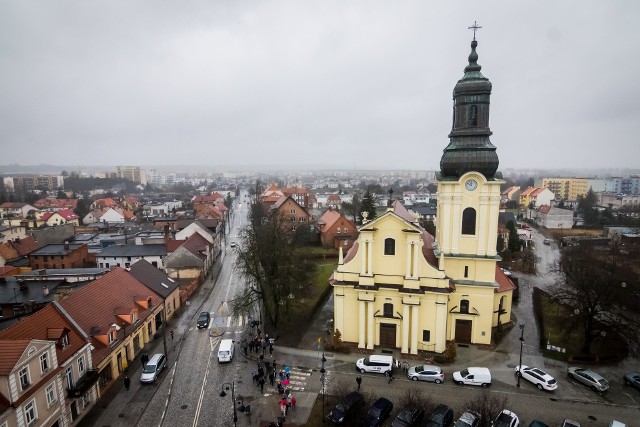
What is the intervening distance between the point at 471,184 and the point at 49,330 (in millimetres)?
29643

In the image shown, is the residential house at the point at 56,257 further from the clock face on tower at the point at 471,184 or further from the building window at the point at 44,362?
the clock face on tower at the point at 471,184

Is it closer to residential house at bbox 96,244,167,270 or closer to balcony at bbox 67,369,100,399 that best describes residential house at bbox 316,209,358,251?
residential house at bbox 96,244,167,270

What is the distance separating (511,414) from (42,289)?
38.0 m

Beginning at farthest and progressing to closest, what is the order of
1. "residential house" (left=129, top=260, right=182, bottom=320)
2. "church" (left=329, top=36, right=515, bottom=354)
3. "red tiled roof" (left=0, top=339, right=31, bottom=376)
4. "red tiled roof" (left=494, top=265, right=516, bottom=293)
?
1. "residential house" (left=129, top=260, right=182, bottom=320)
2. "red tiled roof" (left=494, top=265, right=516, bottom=293)
3. "church" (left=329, top=36, right=515, bottom=354)
4. "red tiled roof" (left=0, top=339, right=31, bottom=376)

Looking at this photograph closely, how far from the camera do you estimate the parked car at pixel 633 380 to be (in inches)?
985

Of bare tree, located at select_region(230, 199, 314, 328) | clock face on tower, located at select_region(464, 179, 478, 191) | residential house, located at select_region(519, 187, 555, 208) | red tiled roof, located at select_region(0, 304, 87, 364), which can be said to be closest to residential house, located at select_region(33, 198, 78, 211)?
bare tree, located at select_region(230, 199, 314, 328)

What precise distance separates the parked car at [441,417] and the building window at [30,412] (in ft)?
67.2

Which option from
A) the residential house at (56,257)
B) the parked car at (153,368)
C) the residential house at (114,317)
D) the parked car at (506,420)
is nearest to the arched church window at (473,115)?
the parked car at (506,420)

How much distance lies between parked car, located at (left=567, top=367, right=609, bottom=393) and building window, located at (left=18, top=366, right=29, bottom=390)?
107 ft

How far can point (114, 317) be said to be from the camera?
97.4 feet

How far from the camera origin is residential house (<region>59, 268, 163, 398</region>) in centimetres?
2670

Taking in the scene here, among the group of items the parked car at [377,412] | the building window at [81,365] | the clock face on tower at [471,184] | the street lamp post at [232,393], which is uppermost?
the clock face on tower at [471,184]

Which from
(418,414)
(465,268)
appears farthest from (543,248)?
(418,414)

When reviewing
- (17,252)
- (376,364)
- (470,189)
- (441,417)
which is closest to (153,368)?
(376,364)
